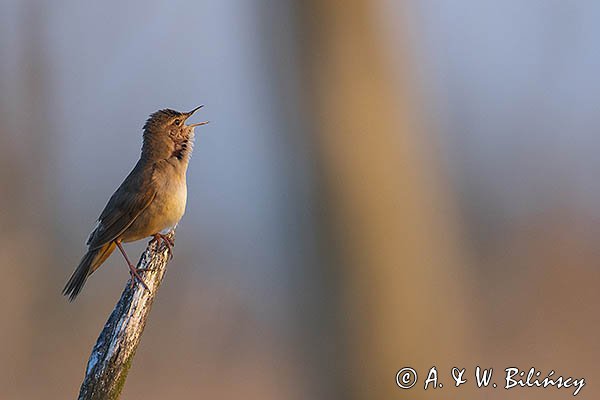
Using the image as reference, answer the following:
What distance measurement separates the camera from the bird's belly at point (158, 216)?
12.1 ft

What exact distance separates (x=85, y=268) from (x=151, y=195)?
52cm

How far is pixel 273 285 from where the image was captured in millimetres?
7535

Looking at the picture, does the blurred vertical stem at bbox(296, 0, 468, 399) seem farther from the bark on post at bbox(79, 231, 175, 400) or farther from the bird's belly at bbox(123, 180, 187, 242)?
the bark on post at bbox(79, 231, 175, 400)

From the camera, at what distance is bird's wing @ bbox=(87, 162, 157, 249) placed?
3.54 m

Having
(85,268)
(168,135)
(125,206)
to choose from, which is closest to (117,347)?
(85,268)

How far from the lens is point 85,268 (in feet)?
10.9

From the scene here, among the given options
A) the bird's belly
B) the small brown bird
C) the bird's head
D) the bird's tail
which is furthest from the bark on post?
the bird's head

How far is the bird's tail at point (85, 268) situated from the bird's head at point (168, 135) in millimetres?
517

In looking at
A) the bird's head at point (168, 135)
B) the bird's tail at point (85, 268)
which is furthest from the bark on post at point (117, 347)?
the bird's head at point (168, 135)

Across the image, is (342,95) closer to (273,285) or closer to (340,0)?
(340,0)

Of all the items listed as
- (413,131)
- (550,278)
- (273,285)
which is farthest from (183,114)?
(550,278)

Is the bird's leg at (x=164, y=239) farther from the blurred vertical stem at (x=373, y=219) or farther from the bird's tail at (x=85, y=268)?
the blurred vertical stem at (x=373, y=219)

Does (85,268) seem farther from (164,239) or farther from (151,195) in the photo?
(151,195)

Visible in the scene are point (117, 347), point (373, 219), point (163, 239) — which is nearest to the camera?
point (117, 347)
